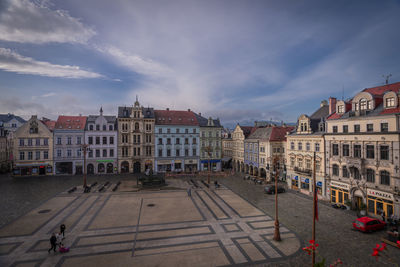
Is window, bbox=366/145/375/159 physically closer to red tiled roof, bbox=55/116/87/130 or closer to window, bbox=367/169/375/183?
window, bbox=367/169/375/183

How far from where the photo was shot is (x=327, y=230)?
21.2 metres

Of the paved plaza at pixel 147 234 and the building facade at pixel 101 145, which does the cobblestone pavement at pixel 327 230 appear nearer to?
the paved plaza at pixel 147 234

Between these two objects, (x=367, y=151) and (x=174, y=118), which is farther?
(x=174, y=118)

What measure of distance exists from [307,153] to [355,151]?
8.25 m

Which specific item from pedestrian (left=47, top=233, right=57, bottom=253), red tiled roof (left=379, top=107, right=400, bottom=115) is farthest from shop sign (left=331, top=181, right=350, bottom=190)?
pedestrian (left=47, top=233, right=57, bottom=253)

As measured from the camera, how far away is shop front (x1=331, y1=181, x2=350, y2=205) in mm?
28469

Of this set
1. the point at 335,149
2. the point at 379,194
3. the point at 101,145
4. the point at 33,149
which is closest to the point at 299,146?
the point at 335,149

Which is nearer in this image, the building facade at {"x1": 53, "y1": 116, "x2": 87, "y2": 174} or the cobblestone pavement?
the cobblestone pavement

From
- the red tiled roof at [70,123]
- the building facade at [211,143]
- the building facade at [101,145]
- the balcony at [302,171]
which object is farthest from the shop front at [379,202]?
the red tiled roof at [70,123]

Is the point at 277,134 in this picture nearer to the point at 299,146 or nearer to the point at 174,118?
the point at 299,146

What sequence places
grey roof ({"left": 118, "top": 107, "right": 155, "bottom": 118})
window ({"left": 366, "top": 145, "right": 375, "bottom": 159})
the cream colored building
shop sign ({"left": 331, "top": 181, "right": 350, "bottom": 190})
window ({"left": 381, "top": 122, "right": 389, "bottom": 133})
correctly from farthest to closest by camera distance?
the cream colored building → grey roof ({"left": 118, "top": 107, "right": 155, "bottom": 118}) → shop sign ({"left": 331, "top": 181, "right": 350, "bottom": 190}) → window ({"left": 366, "top": 145, "right": 375, "bottom": 159}) → window ({"left": 381, "top": 122, "right": 389, "bottom": 133})

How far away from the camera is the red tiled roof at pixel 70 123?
5237cm

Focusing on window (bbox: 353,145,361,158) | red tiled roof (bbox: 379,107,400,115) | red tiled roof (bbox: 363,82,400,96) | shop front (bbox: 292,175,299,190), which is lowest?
shop front (bbox: 292,175,299,190)

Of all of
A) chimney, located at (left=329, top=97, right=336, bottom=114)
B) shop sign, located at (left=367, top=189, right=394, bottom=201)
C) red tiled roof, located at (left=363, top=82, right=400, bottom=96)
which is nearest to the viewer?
shop sign, located at (left=367, top=189, right=394, bottom=201)
